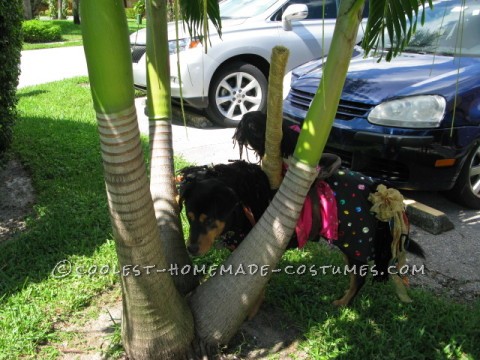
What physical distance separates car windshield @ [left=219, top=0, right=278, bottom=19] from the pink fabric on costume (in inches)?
198

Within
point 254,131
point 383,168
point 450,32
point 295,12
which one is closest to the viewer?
point 254,131

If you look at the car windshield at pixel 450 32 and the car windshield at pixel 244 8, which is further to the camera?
the car windshield at pixel 244 8

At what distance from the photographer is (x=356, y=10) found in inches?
73.8

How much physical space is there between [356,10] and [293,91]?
2885 millimetres

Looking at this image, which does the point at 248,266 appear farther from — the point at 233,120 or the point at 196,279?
the point at 233,120

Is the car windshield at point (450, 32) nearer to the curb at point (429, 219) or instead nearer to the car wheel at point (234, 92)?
the curb at point (429, 219)

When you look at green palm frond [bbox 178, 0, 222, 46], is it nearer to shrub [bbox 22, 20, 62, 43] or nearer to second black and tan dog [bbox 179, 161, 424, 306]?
second black and tan dog [bbox 179, 161, 424, 306]

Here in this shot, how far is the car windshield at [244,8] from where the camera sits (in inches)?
271

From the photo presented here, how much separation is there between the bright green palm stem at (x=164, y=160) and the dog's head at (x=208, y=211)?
0.25 m

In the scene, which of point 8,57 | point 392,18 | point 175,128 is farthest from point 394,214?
Result: point 175,128

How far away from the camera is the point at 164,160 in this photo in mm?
2699

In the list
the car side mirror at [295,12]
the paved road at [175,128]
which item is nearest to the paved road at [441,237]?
the paved road at [175,128]

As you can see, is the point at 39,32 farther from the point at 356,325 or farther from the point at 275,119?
the point at 356,325

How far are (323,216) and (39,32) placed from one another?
829 inches
